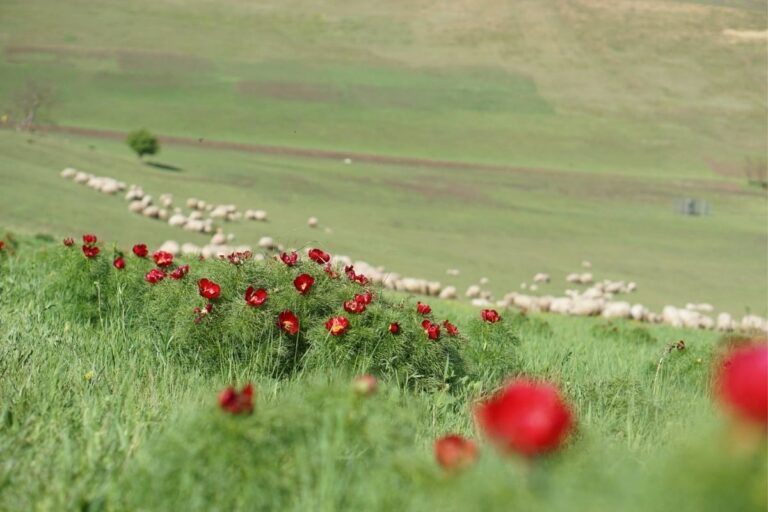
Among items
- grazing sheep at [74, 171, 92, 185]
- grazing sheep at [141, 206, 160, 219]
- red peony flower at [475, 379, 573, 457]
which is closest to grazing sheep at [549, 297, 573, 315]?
grazing sheep at [141, 206, 160, 219]

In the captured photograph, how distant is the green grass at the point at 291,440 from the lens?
5.90ft

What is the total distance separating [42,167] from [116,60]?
4148 centimetres

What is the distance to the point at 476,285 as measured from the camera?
18250 millimetres

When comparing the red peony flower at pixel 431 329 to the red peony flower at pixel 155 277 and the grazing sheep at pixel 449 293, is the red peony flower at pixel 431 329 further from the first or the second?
the grazing sheep at pixel 449 293

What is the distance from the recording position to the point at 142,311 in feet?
20.9

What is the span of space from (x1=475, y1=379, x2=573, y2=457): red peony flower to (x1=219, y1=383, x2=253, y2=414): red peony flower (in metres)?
0.88

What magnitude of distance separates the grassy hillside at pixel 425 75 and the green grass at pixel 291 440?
143 feet

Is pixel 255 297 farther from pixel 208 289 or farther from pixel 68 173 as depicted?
pixel 68 173

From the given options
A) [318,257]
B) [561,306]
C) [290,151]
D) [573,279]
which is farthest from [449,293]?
[290,151]

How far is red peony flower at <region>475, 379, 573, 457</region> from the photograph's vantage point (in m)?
1.66

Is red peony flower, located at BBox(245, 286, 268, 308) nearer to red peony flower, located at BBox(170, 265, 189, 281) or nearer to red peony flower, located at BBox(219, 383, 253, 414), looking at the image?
red peony flower, located at BBox(170, 265, 189, 281)

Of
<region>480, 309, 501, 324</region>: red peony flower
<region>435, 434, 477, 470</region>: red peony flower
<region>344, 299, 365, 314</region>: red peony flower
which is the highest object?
<region>435, 434, 477, 470</region>: red peony flower

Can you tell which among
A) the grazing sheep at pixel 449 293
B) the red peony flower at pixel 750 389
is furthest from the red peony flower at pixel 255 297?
the grazing sheep at pixel 449 293

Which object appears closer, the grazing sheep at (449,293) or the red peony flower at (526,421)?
the red peony flower at (526,421)
